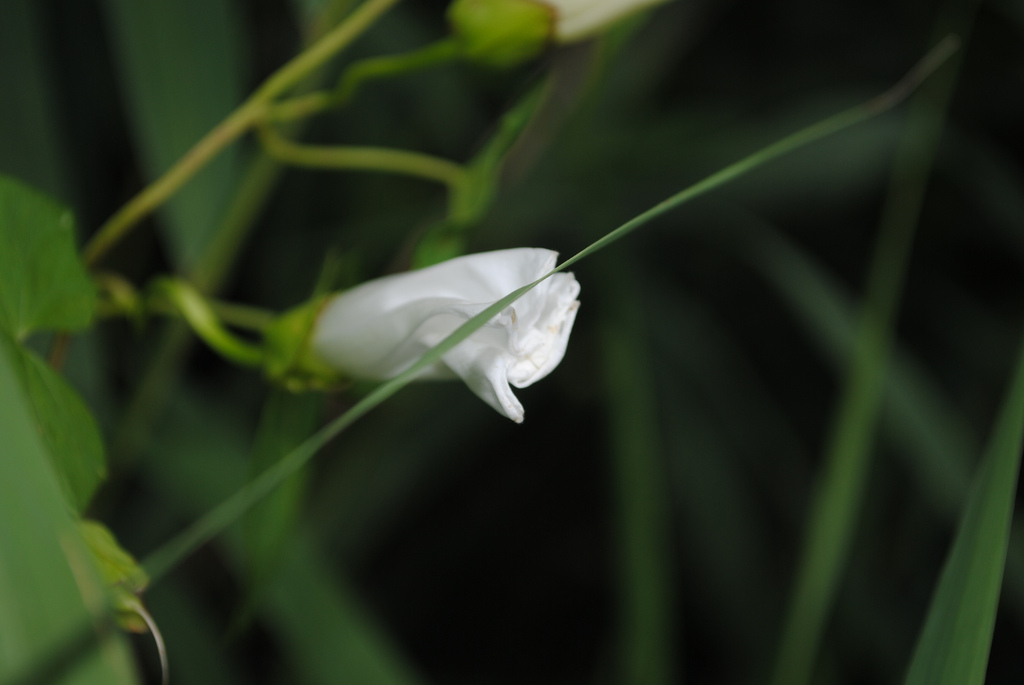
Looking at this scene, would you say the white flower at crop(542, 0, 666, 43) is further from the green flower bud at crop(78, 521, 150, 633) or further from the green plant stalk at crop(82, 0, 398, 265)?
the green flower bud at crop(78, 521, 150, 633)

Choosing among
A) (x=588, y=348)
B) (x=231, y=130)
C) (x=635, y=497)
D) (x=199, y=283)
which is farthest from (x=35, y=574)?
(x=588, y=348)

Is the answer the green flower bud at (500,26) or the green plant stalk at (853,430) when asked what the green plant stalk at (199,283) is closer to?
the green flower bud at (500,26)

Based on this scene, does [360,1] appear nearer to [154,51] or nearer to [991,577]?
[154,51]

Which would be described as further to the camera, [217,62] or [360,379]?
[217,62]

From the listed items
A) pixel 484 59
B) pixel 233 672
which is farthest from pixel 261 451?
pixel 233 672

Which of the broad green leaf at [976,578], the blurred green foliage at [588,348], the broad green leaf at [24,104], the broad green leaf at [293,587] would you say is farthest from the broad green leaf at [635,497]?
the broad green leaf at [24,104]

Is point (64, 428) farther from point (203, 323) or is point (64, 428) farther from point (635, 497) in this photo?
point (635, 497)

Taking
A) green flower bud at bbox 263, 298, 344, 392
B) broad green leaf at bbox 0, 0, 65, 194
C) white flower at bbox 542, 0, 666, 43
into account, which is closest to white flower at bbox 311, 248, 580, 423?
green flower bud at bbox 263, 298, 344, 392
